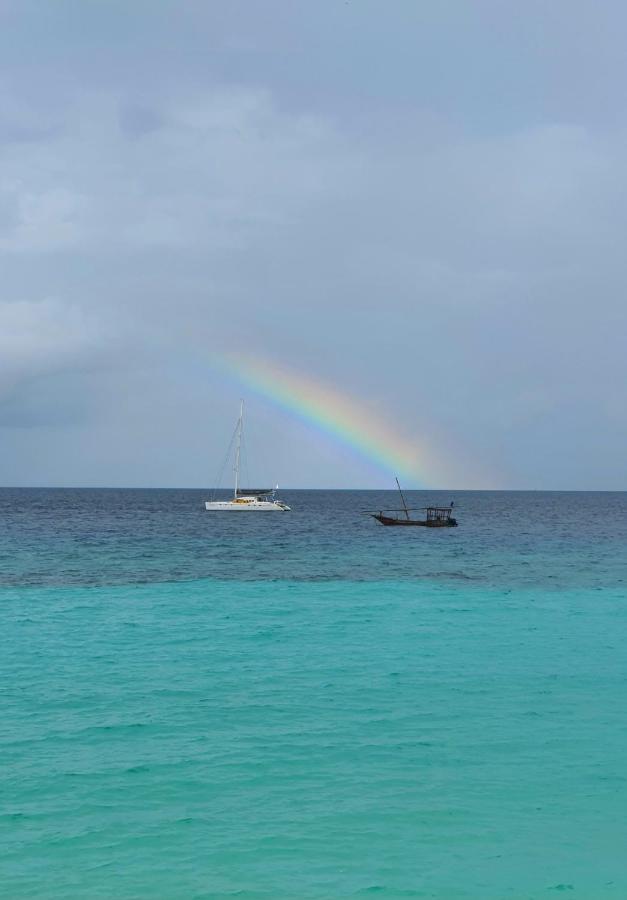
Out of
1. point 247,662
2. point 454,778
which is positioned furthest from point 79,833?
point 247,662

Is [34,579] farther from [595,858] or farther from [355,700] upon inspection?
[595,858]

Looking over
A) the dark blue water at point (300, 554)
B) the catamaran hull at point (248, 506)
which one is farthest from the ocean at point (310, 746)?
the catamaran hull at point (248, 506)

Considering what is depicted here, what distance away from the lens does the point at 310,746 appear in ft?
54.4

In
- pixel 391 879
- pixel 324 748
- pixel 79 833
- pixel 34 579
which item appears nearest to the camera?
pixel 391 879

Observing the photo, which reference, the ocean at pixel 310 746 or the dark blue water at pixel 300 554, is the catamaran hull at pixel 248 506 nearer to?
the dark blue water at pixel 300 554

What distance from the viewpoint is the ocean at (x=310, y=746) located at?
38.1 ft

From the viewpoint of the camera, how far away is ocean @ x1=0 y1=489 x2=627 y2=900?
11.6 m

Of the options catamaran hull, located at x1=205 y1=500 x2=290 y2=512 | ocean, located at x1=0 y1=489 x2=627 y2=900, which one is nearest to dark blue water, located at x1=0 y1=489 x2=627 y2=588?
ocean, located at x1=0 y1=489 x2=627 y2=900

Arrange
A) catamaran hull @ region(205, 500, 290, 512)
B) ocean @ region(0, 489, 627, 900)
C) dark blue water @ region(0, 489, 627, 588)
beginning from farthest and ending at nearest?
catamaran hull @ region(205, 500, 290, 512), dark blue water @ region(0, 489, 627, 588), ocean @ region(0, 489, 627, 900)

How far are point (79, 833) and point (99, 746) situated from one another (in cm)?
399

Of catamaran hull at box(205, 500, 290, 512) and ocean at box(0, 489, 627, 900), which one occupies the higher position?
catamaran hull at box(205, 500, 290, 512)

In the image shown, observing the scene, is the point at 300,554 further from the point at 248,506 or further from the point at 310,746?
the point at 248,506

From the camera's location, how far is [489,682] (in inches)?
890

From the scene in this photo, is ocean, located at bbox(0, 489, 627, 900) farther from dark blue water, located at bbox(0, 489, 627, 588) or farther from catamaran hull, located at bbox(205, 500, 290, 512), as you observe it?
catamaran hull, located at bbox(205, 500, 290, 512)
